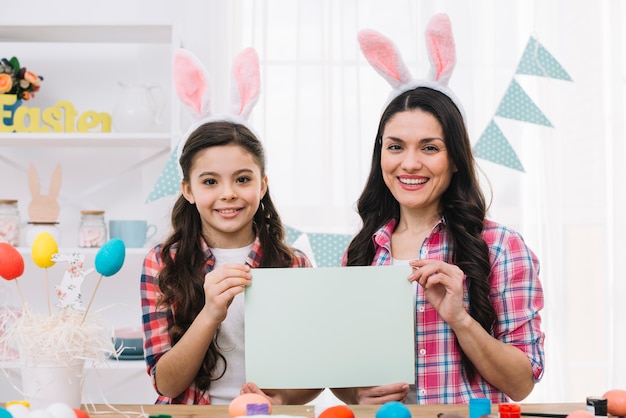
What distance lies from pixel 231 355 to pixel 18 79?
59.1 inches

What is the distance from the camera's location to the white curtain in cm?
269

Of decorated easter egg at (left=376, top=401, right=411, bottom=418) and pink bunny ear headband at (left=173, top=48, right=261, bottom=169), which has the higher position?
pink bunny ear headband at (left=173, top=48, right=261, bottom=169)

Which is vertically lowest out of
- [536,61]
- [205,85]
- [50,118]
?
[205,85]

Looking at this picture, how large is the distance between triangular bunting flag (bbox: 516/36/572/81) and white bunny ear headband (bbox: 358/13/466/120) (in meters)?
1.00

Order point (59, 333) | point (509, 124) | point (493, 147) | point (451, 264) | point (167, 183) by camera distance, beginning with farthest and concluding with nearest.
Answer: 1. point (509, 124)
2. point (493, 147)
3. point (167, 183)
4. point (451, 264)
5. point (59, 333)

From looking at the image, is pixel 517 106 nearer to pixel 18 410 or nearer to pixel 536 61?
pixel 536 61

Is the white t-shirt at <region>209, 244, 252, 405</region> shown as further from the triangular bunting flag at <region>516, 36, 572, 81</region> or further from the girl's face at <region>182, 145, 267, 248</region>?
the triangular bunting flag at <region>516, 36, 572, 81</region>

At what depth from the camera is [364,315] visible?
1.27 meters

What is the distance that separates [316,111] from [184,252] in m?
1.26

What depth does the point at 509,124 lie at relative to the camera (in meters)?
2.72

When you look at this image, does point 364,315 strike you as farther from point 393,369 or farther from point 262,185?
point 262,185

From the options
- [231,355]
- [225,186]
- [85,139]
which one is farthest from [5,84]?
[231,355]

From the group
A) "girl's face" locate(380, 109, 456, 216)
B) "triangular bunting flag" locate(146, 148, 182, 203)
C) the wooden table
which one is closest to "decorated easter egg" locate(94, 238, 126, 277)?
the wooden table

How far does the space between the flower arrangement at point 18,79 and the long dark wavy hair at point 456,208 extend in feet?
4.77
